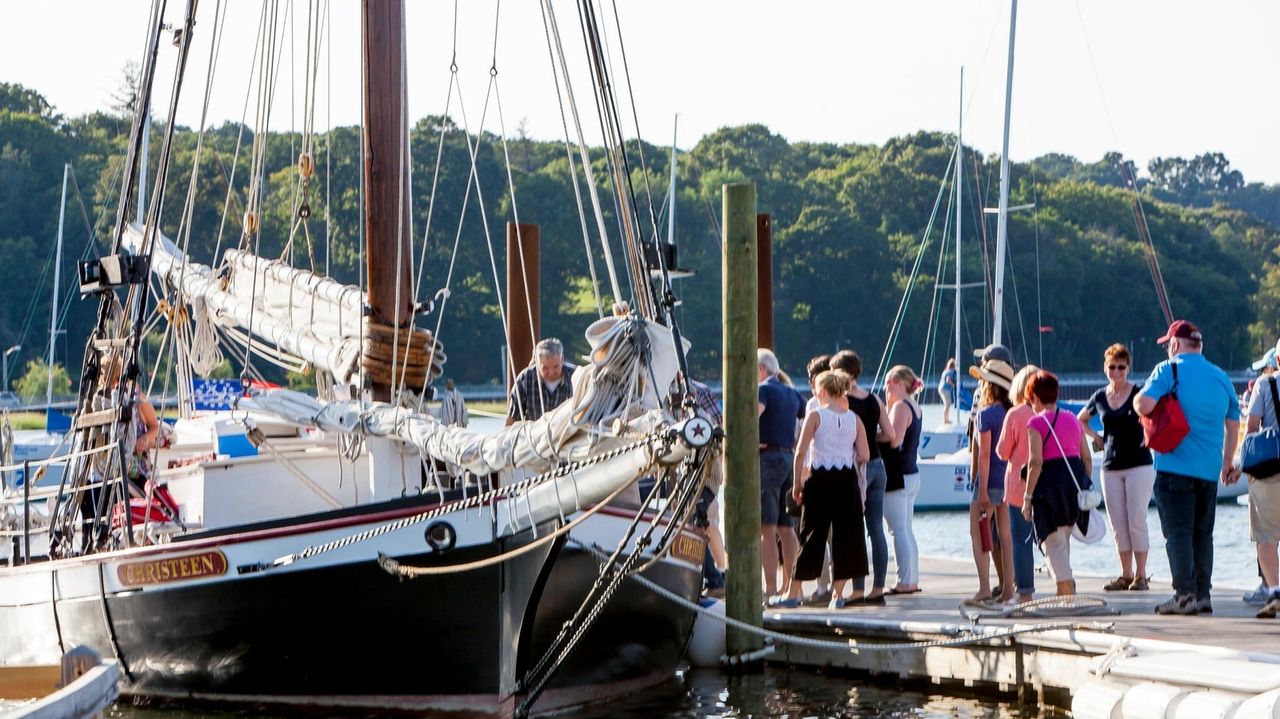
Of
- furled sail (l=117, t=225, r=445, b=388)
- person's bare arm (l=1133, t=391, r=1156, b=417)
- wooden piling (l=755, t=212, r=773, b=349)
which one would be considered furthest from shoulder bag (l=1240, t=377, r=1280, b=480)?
wooden piling (l=755, t=212, r=773, b=349)

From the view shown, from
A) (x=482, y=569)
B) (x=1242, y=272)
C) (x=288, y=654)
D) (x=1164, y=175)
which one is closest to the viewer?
(x=482, y=569)

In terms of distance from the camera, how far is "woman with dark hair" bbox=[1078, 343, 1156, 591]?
1166 cm

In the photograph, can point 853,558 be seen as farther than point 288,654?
Yes

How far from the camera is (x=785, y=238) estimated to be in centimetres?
8500

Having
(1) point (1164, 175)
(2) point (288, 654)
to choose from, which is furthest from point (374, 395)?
(1) point (1164, 175)

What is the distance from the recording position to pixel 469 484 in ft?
35.7

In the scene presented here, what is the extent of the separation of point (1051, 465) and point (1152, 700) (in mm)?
2327

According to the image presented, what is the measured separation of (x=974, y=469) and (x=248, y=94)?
749 centimetres

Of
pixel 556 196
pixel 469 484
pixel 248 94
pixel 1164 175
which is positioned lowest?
pixel 469 484

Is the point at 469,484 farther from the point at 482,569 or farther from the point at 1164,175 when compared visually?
the point at 1164,175

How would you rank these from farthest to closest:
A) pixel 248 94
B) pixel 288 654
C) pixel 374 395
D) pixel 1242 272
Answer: pixel 1242 272 → pixel 248 94 → pixel 374 395 → pixel 288 654

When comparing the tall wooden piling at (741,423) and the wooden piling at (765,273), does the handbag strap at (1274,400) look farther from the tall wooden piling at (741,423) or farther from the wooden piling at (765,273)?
the wooden piling at (765,273)

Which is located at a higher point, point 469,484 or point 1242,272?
point 1242,272

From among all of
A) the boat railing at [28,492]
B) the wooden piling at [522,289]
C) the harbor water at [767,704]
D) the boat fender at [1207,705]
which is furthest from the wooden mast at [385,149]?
the boat fender at [1207,705]
